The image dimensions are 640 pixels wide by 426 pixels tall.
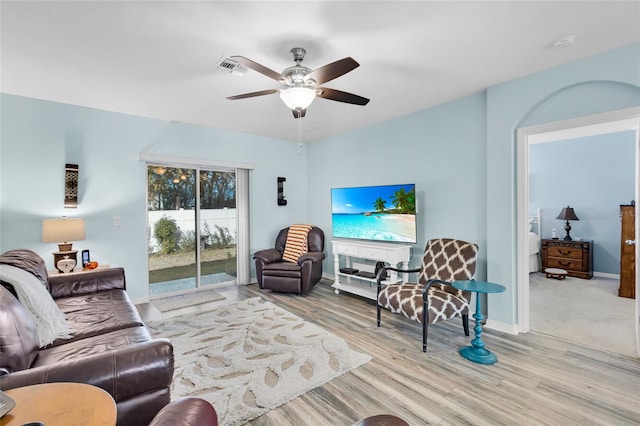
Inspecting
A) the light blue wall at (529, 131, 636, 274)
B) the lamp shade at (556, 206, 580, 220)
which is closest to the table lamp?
the lamp shade at (556, 206, 580, 220)

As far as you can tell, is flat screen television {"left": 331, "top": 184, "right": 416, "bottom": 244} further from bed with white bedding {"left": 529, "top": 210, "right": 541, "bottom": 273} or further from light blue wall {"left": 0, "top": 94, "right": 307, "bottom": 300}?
bed with white bedding {"left": 529, "top": 210, "right": 541, "bottom": 273}

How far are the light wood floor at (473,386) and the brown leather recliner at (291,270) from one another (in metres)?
1.42

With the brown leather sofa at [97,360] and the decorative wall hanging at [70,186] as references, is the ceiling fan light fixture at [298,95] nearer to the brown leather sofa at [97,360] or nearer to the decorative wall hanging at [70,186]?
the brown leather sofa at [97,360]

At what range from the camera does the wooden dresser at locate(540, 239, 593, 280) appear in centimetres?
520

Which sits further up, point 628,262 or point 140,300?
point 628,262

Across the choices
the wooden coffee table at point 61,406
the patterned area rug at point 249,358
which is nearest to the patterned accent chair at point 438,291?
the patterned area rug at point 249,358

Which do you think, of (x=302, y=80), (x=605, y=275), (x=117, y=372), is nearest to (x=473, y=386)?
(x=117, y=372)

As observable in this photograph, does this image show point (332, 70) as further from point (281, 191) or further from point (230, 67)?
point (281, 191)

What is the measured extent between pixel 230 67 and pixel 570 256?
639 cm

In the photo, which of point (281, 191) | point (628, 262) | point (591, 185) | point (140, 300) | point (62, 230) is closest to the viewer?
point (62, 230)

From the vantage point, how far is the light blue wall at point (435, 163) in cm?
354

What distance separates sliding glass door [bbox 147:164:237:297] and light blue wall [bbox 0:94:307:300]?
286 millimetres

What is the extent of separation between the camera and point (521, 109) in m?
3.04

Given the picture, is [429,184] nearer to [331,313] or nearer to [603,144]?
[331,313]
